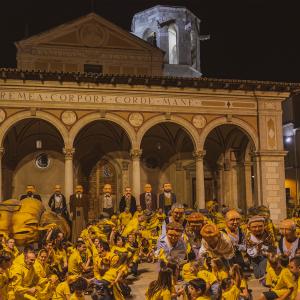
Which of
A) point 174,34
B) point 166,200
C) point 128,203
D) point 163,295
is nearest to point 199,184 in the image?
point 166,200

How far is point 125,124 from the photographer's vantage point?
19078mm

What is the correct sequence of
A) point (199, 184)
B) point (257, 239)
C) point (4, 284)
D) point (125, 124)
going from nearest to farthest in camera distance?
point (4, 284) → point (257, 239) → point (125, 124) → point (199, 184)

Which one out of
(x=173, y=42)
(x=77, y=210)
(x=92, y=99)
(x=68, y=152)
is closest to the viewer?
(x=77, y=210)

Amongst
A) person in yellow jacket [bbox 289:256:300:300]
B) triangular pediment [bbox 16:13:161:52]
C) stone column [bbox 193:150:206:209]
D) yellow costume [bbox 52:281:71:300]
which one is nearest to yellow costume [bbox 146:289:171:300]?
person in yellow jacket [bbox 289:256:300:300]

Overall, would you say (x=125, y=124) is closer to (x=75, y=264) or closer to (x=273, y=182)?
(x=273, y=182)

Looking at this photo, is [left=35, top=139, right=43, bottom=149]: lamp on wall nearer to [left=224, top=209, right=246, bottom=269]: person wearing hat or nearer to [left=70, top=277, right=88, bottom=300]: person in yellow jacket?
[left=224, top=209, right=246, bottom=269]: person wearing hat

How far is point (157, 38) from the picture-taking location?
2864cm

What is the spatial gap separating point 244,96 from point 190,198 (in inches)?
203

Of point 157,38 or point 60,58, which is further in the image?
point 157,38

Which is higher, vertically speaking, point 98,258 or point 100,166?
point 100,166

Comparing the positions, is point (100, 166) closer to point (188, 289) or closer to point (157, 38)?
point (157, 38)

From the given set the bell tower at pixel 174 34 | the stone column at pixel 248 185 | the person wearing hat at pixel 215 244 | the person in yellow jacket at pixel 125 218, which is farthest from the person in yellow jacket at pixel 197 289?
the bell tower at pixel 174 34

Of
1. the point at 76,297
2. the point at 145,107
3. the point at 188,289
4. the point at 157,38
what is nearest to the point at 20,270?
the point at 76,297

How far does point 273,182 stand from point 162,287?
47.4 feet
